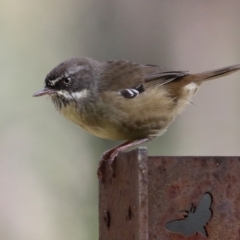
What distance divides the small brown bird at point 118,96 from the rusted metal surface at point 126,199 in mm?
359

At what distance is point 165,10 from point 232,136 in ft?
5.60

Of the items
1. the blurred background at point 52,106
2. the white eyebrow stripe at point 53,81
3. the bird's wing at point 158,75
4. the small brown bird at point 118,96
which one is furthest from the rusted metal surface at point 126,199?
the blurred background at point 52,106

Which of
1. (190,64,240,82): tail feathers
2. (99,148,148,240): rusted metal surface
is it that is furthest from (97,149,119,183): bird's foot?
(190,64,240,82): tail feathers

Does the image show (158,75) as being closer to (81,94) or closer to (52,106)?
(81,94)

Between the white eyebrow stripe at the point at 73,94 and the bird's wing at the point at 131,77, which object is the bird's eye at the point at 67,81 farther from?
the bird's wing at the point at 131,77

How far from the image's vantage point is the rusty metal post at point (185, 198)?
120 inches

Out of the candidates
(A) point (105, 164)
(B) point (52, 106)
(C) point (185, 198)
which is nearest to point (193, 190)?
(C) point (185, 198)

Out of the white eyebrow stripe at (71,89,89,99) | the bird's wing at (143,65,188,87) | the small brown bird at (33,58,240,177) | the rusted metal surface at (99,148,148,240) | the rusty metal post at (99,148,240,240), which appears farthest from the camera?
the bird's wing at (143,65,188,87)

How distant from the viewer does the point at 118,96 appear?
4031 mm

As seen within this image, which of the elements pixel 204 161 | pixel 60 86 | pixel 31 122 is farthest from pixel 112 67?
pixel 31 122

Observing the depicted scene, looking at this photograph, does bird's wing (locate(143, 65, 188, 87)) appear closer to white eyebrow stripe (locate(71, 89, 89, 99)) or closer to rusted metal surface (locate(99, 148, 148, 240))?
white eyebrow stripe (locate(71, 89, 89, 99))

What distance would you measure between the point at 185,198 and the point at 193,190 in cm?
6

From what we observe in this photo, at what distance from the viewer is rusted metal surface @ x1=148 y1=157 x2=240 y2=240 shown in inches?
121

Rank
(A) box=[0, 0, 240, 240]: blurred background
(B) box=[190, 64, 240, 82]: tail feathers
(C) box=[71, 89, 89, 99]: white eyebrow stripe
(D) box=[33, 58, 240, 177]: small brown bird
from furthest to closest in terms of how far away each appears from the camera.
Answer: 1. (A) box=[0, 0, 240, 240]: blurred background
2. (B) box=[190, 64, 240, 82]: tail feathers
3. (C) box=[71, 89, 89, 99]: white eyebrow stripe
4. (D) box=[33, 58, 240, 177]: small brown bird
